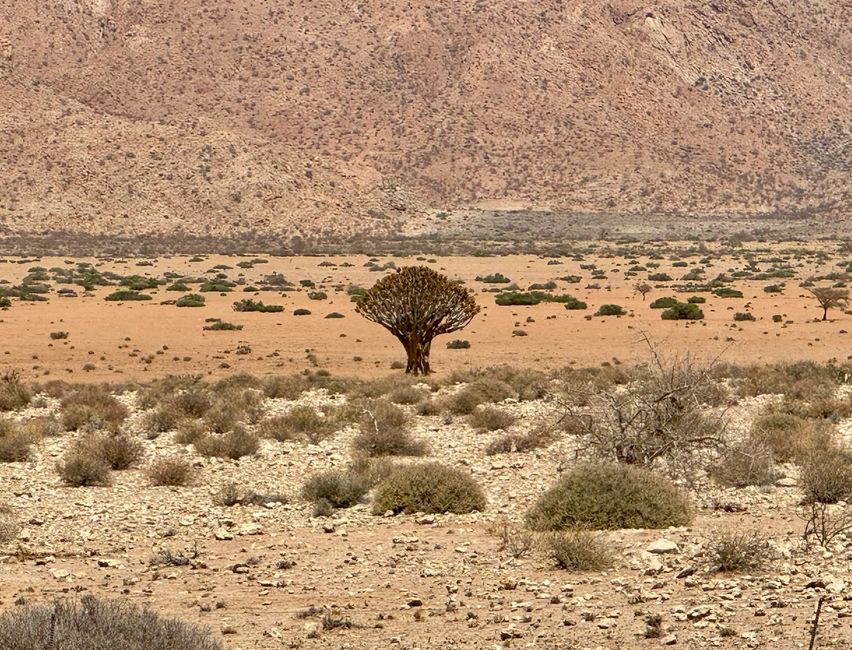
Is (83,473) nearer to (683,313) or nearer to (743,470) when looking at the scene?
(743,470)

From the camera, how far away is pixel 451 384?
2466 cm

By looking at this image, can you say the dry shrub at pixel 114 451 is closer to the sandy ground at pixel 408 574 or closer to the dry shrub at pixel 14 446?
the dry shrub at pixel 14 446

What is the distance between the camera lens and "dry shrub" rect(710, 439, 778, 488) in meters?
14.1

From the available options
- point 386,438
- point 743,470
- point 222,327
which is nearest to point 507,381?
point 386,438

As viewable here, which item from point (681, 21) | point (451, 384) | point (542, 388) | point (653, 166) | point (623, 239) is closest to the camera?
point (542, 388)

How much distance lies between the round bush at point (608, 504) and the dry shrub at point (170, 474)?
4995mm

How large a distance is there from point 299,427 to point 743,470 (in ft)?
24.5

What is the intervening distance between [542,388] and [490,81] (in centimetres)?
9752

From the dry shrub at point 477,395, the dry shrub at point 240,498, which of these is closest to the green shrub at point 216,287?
the dry shrub at point 477,395

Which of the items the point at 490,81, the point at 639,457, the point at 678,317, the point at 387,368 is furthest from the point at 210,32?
the point at 639,457

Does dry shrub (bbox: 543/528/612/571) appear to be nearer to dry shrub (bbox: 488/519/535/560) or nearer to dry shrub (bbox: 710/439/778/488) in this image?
dry shrub (bbox: 488/519/535/560)

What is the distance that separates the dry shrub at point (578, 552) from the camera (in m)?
10.1

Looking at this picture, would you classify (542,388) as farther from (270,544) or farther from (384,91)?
(384,91)

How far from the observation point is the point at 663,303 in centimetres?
4475
